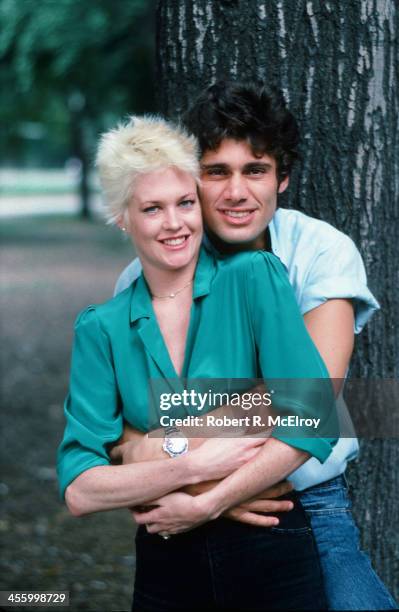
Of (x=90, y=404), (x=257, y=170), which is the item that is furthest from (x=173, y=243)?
(x=90, y=404)

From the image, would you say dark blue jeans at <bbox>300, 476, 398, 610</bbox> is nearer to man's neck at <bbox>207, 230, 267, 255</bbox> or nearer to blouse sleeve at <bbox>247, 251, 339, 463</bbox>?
blouse sleeve at <bbox>247, 251, 339, 463</bbox>

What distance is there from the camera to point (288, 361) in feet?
6.97

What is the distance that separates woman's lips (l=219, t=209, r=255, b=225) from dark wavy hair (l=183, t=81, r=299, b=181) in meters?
0.16

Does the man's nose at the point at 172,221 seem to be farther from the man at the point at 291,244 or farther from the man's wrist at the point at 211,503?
the man's wrist at the point at 211,503

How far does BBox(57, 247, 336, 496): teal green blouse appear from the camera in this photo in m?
2.13

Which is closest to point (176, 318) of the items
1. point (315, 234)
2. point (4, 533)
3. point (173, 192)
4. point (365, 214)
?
point (173, 192)

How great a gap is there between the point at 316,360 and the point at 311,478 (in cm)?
45

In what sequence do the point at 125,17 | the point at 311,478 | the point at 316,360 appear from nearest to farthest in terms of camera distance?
1. the point at 316,360
2. the point at 311,478
3. the point at 125,17

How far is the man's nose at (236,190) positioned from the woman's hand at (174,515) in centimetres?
76

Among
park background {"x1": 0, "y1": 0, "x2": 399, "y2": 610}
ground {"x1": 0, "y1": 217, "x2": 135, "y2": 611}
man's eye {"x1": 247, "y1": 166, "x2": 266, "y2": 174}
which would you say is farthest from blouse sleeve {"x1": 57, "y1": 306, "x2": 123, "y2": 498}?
ground {"x1": 0, "y1": 217, "x2": 135, "y2": 611}

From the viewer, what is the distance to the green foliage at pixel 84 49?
405 inches

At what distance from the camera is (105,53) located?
36.4 ft

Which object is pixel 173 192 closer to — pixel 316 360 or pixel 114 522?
pixel 316 360

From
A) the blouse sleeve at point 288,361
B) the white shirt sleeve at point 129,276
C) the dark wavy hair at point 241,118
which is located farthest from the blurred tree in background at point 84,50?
the blouse sleeve at point 288,361
